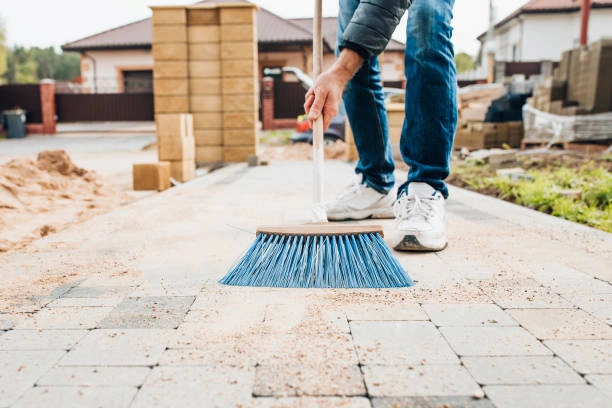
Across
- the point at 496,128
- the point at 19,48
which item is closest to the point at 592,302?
the point at 496,128

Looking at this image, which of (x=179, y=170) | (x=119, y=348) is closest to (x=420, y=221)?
(x=119, y=348)

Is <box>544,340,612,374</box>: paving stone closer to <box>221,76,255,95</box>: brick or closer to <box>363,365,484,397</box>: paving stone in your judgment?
<box>363,365,484,397</box>: paving stone

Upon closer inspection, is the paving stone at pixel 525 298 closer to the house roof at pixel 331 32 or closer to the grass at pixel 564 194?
the grass at pixel 564 194

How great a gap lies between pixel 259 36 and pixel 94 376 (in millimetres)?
21224

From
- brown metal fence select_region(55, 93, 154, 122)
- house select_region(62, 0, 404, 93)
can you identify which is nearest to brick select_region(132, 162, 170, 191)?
brown metal fence select_region(55, 93, 154, 122)

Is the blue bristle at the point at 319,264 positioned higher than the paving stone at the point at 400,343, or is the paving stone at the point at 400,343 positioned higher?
the blue bristle at the point at 319,264

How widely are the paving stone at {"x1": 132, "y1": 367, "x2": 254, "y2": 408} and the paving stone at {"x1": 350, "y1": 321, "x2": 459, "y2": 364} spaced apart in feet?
0.85

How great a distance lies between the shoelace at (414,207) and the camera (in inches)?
82.0

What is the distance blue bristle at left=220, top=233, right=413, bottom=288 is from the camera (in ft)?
5.26

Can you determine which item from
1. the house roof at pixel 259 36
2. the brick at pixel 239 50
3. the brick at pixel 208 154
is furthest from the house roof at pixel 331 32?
the brick at pixel 208 154

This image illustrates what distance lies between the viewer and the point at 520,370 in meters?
1.04

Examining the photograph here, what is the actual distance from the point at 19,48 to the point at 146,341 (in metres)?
84.9

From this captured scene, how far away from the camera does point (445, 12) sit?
2.05 meters

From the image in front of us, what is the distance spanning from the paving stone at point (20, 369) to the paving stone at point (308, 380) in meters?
0.42
